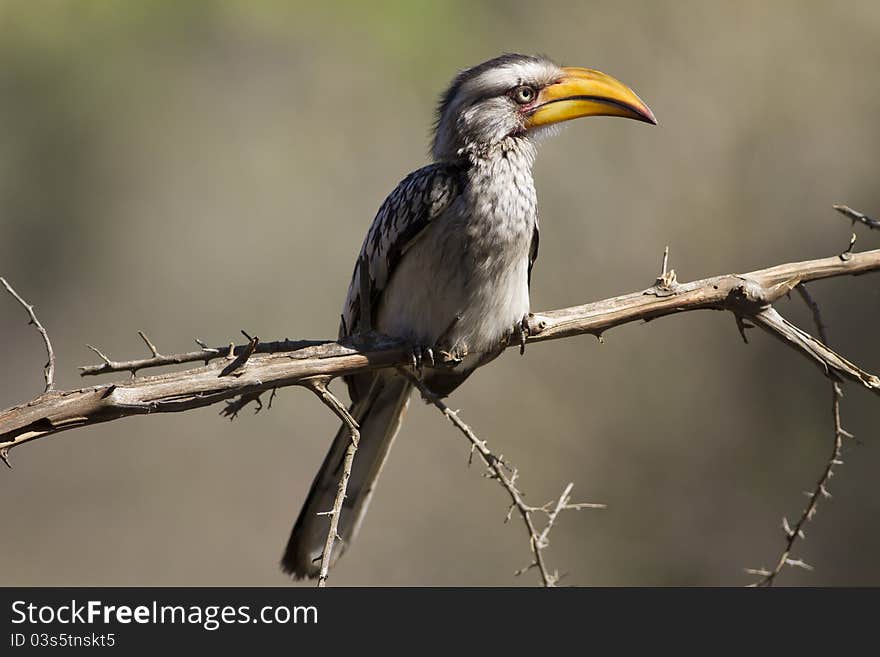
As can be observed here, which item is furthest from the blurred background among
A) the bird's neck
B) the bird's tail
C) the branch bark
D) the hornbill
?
the branch bark

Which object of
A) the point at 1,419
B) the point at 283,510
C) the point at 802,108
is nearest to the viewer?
the point at 1,419

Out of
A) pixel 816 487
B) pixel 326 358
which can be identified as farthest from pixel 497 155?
pixel 816 487

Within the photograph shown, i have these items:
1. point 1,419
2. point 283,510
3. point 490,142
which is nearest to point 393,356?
point 490,142

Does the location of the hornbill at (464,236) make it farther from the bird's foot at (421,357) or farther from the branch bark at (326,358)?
the branch bark at (326,358)

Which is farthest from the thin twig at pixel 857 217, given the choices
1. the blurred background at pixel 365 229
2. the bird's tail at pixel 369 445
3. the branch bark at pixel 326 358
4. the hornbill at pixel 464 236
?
the blurred background at pixel 365 229

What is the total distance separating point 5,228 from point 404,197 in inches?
202

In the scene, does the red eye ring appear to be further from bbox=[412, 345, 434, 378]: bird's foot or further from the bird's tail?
the bird's tail

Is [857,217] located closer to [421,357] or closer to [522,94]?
[522,94]

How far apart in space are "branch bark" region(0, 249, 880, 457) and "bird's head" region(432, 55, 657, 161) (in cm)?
63

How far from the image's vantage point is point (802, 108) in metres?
8.12

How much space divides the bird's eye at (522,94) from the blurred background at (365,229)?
3.98 meters

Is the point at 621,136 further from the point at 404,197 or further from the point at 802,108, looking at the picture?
the point at 404,197

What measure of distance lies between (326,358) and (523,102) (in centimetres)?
118

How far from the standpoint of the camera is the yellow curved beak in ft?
10.8
